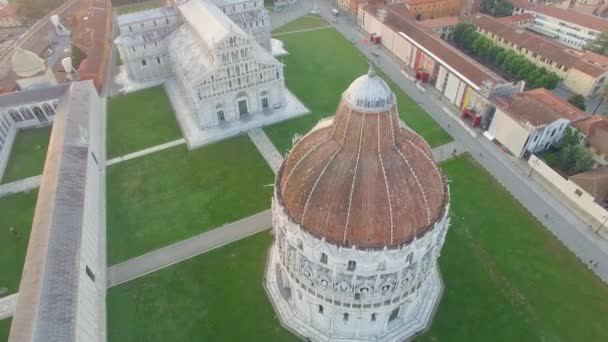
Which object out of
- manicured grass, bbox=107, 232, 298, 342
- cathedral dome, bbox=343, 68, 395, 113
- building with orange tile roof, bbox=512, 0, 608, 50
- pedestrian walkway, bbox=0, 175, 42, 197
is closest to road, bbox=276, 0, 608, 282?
cathedral dome, bbox=343, 68, 395, 113

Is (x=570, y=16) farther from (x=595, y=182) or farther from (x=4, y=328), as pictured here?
(x=4, y=328)

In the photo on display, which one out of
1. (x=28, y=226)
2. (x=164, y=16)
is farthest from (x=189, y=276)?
(x=164, y=16)

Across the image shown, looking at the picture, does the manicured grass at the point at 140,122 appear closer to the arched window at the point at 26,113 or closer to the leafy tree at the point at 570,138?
the arched window at the point at 26,113

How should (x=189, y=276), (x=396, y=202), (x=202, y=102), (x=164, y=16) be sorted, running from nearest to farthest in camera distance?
(x=396, y=202), (x=189, y=276), (x=202, y=102), (x=164, y=16)

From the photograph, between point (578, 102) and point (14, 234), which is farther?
point (578, 102)

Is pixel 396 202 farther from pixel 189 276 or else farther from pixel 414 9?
pixel 414 9

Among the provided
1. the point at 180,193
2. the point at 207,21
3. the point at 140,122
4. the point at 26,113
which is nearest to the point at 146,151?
the point at 140,122
